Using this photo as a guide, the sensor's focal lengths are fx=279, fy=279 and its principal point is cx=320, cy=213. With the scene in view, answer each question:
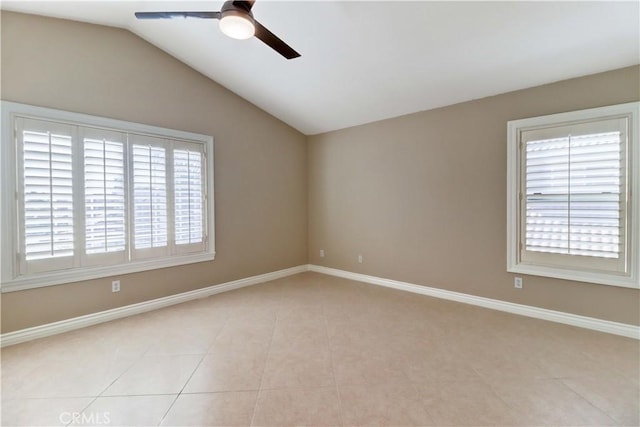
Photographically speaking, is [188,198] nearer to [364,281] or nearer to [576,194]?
[364,281]

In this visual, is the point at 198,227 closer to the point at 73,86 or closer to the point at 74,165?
the point at 74,165

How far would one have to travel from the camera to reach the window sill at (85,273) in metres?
2.63

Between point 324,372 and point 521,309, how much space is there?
101 inches

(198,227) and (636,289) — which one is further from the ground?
(198,227)

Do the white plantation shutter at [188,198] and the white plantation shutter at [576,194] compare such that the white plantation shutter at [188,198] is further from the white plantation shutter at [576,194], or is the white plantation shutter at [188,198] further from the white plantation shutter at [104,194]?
the white plantation shutter at [576,194]

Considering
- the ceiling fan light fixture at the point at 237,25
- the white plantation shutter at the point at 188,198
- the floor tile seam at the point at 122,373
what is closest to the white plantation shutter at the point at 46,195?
the white plantation shutter at the point at 188,198

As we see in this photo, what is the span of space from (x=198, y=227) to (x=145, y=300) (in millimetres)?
1088

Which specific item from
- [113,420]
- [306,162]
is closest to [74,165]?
[113,420]

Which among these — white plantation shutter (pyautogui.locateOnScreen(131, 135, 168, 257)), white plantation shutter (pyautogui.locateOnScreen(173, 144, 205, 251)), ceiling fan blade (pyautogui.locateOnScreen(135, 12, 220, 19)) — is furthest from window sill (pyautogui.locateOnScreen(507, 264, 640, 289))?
white plantation shutter (pyautogui.locateOnScreen(131, 135, 168, 257))

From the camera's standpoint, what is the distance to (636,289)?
8.86 ft

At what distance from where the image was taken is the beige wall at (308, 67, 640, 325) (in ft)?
9.70

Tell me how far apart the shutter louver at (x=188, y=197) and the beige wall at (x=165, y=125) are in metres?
0.29

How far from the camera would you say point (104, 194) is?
309 cm

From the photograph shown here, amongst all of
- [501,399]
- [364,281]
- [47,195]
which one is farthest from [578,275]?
[47,195]
